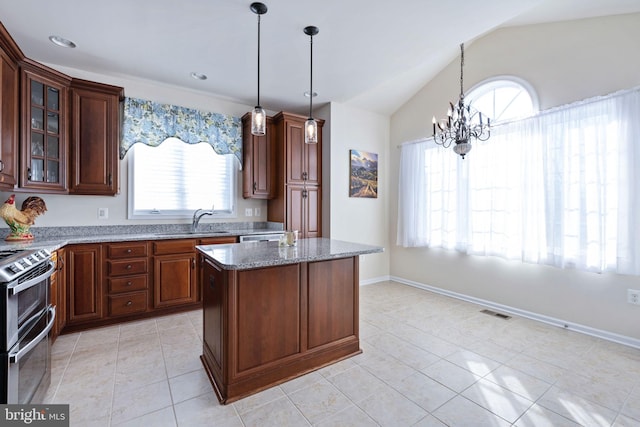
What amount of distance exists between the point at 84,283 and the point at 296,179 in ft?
8.59

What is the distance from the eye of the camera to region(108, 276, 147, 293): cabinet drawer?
2929mm

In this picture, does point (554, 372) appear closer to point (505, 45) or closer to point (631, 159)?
point (631, 159)

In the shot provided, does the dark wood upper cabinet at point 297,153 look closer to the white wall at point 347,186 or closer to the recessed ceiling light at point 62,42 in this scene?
the white wall at point 347,186

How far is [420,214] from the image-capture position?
432 cm

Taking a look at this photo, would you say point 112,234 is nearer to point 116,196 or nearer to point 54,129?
point 116,196

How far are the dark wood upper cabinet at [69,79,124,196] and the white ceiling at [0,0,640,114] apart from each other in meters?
0.32

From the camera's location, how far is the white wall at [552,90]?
8.55ft

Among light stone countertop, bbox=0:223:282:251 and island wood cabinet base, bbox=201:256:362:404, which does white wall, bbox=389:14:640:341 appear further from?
light stone countertop, bbox=0:223:282:251

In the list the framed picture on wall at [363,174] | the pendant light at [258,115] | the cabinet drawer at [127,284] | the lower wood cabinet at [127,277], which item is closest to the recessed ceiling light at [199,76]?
the pendant light at [258,115]

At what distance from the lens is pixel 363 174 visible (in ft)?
14.9

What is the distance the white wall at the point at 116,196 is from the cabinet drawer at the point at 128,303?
92 centimetres

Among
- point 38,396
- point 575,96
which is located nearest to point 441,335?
point 575,96

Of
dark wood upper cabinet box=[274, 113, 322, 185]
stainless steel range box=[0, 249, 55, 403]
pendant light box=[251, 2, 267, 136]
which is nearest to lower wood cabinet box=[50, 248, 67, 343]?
stainless steel range box=[0, 249, 55, 403]

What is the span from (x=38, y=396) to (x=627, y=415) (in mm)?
3427
